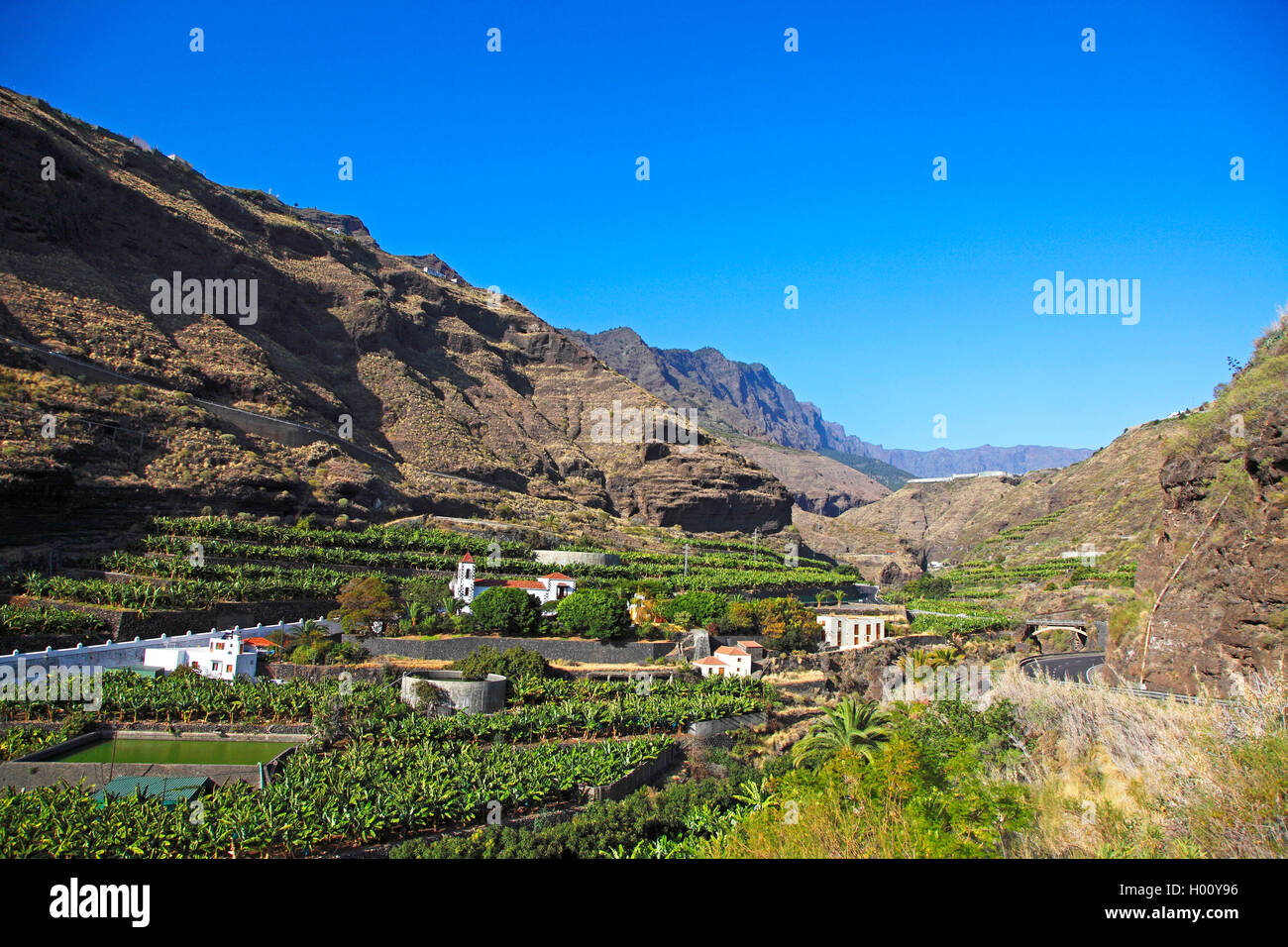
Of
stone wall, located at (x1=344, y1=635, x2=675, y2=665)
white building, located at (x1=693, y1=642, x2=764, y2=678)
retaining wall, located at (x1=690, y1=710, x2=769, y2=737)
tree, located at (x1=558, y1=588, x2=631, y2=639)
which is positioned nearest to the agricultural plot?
retaining wall, located at (x1=690, y1=710, x2=769, y2=737)

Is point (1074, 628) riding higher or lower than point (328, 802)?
lower

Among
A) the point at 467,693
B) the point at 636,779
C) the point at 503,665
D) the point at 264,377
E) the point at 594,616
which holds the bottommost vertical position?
the point at 636,779

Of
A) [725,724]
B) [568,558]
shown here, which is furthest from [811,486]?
[725,724]

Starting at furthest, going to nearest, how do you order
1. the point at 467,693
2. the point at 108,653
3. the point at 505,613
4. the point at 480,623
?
1. the point at 480,623
2. the point at 505,613
3. the point at 467,693
4. the point at 108,653

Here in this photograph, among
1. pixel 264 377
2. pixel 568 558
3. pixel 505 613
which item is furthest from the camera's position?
pixel 264 377

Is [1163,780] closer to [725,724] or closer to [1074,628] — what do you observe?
[725,724]

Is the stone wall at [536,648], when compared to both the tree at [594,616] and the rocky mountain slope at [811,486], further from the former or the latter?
the rocky mountain slope at [811,486]

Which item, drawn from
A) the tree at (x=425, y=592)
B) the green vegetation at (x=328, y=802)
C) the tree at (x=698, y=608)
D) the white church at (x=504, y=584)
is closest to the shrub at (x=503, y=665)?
the green vegetation at (x=328, y=802)
